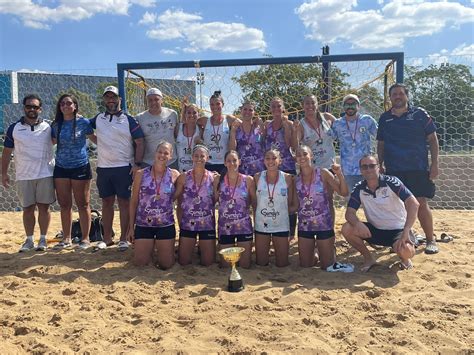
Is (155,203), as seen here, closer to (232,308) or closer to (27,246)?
(232,308)

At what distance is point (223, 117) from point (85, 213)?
185 centimetres

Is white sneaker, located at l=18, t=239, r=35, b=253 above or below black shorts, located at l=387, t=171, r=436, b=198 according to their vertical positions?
below

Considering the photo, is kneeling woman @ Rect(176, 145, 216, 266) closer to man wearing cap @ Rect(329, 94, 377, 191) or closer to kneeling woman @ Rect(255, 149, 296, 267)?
kneeling woman @ Rect(255, 149, 296, 267)

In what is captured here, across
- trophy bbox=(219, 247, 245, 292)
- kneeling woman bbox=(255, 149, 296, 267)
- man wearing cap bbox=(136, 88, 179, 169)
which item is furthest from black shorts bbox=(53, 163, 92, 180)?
trophy bbox=(219, 247, 245, 292)

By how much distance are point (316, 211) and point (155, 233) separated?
1.54m

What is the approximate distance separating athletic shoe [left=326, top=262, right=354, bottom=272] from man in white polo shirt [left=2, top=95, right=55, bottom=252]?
2.99m

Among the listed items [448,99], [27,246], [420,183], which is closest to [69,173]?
[27,246]

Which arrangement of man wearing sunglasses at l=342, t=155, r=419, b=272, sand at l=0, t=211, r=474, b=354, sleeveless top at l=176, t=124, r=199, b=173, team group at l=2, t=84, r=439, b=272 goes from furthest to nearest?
1. sleeveless top at l=176, t=124, r=199, b=173
2. team group at l=2, t=84, r=439, b=272
3. man wearing sunglasses at l=342, t=155, r=419, b=272
4. sand at l=0, t=211, r=474, b=354

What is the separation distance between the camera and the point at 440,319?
279cm

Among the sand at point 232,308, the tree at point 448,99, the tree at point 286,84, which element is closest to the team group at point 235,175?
the sand at point 232,308

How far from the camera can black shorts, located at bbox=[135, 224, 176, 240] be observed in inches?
159

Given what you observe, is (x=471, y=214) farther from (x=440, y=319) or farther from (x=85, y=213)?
(x=85, y=213)

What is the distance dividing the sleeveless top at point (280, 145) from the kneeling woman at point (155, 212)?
110cm

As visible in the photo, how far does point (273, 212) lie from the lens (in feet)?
13.1
